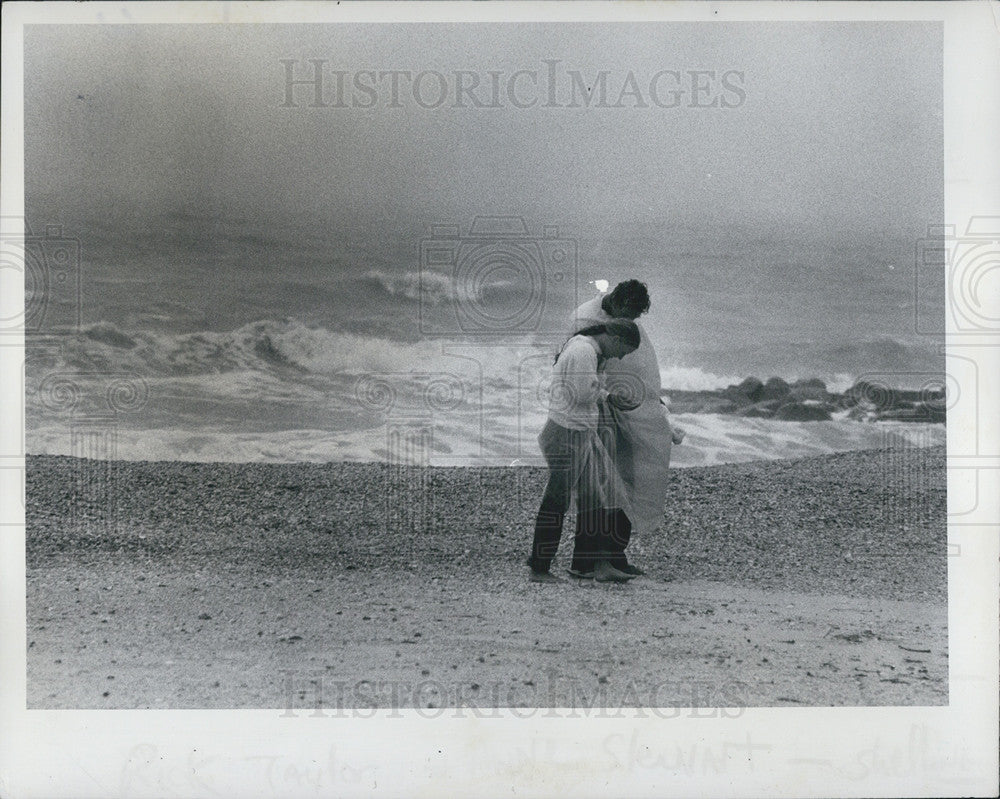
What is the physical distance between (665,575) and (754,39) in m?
2.47

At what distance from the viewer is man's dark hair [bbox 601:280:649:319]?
4141 mm

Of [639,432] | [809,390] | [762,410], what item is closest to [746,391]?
[762,410]

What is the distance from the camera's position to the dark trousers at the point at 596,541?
4090 mm

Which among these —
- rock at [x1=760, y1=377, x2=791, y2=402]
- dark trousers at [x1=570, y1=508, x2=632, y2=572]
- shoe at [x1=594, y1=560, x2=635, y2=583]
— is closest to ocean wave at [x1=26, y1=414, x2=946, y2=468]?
rock at [x1=760, y1=377, x2=791, y2=402]

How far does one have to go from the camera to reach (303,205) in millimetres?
4199

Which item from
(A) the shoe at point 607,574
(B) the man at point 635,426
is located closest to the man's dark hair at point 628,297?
(B) the man at point 635,426

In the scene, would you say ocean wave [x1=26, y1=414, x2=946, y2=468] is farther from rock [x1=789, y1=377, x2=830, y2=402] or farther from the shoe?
the shoe

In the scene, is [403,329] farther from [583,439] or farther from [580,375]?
[583,439]

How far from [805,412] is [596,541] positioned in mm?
1140

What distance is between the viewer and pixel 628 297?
13.6 feet

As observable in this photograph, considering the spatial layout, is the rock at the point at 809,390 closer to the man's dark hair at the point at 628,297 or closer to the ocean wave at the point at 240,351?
the man's dark hair at the point at 628,297

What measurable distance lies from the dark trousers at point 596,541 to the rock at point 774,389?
2.87 ft

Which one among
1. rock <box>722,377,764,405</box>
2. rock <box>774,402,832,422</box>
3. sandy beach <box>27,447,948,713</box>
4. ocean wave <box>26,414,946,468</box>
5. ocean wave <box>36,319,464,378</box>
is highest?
ocean wave <box>36,319,464,378</box>

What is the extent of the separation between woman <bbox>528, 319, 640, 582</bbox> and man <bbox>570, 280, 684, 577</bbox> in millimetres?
42
